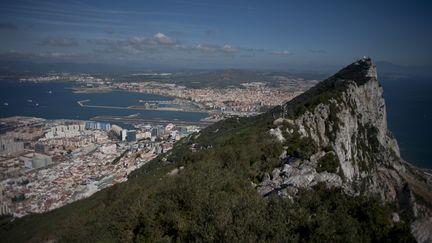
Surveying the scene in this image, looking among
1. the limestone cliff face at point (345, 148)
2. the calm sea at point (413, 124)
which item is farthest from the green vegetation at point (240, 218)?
the calm sea at point (413, 124)

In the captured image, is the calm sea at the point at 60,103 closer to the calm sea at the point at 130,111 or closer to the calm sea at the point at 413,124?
the calm sea at the point at 130,111

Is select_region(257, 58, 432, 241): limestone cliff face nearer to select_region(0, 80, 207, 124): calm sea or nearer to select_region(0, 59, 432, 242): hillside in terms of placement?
select_region(0, 59, 432, 242): hillside

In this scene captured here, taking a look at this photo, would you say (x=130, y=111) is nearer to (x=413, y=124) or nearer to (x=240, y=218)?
(x=413, y=124)

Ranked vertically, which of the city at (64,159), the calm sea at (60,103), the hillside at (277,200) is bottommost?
the city at (64,159)

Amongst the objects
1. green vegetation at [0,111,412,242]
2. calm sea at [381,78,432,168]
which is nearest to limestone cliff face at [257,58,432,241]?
green vegetation at [0,111,412,242]

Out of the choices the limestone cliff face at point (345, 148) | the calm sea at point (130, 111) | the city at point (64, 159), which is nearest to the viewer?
the limestone cliff face at point (345, 148)

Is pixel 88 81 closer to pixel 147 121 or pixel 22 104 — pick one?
pixel 22 104

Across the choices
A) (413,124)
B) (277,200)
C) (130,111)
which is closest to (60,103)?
(130,111)

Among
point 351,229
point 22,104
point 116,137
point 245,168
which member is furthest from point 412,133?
point 22,104
